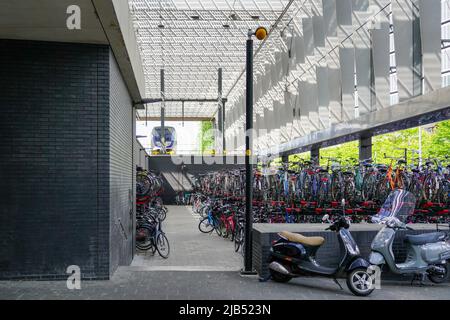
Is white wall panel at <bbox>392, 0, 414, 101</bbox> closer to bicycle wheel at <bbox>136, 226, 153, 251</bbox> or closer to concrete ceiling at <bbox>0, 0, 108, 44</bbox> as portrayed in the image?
bicycle wheel at <bbox>136, 226, 153, 251</bbox>

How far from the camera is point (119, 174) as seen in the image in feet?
29.3

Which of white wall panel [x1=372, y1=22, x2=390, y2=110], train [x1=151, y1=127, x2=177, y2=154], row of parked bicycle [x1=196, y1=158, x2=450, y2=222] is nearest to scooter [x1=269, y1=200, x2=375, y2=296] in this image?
row of parked bicycle [x1=196, y1=158, x2=450, y2=222]

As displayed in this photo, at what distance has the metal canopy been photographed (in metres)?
27.2

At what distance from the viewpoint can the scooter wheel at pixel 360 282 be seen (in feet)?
22.1

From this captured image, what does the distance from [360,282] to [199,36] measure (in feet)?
90.3

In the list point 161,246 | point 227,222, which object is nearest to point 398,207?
point 161,246

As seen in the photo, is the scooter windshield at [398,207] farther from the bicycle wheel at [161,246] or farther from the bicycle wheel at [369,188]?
the bicycle wheel at [161,246]

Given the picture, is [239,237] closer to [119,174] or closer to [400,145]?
[119,174]

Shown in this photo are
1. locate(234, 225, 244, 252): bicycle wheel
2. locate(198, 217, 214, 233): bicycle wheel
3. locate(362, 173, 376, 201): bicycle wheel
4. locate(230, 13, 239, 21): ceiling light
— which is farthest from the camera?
locate(230, 13, 239, 21): ceiling light

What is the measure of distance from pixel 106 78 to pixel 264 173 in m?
9.51

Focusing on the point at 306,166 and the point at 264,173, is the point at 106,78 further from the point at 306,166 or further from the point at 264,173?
the point at 264,173

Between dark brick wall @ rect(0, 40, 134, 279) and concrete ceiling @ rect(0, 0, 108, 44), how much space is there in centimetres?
23
